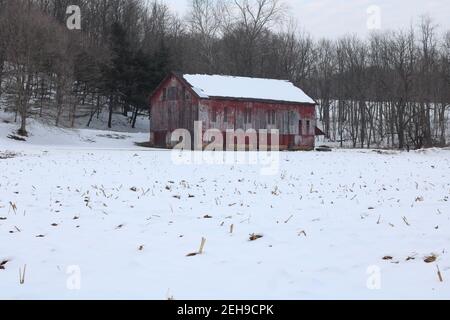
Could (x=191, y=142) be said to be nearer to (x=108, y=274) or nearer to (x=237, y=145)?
(x=237, y=145)

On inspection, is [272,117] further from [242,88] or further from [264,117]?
[242,88]

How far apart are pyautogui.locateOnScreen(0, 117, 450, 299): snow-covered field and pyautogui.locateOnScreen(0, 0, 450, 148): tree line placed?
1290 inches

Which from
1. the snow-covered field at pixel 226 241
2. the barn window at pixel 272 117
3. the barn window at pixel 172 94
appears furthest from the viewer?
the barn window at pixel 272 117

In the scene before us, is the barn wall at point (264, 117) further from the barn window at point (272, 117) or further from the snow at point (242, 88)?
the snow at point (242, 88)

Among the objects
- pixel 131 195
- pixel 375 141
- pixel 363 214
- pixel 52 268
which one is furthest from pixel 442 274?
pixel 375 141

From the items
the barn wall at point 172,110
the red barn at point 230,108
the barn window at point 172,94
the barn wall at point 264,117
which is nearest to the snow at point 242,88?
the red barn at point 230,108

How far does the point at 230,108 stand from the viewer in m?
41.2

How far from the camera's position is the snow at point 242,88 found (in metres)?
41.5

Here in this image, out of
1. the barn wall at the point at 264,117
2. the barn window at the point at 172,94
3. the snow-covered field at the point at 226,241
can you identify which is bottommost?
the snow-covered field at the point at 226,241

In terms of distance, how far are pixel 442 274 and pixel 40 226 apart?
6.01 m

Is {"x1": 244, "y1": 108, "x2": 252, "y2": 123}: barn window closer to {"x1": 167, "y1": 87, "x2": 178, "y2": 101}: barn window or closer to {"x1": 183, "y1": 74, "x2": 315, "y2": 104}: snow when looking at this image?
{"x1": 183, "y1": 74, "x2": 315, "y2": 104}: snow

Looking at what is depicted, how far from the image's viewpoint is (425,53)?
212 ft

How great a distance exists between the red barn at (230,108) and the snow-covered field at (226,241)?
28.6 m
